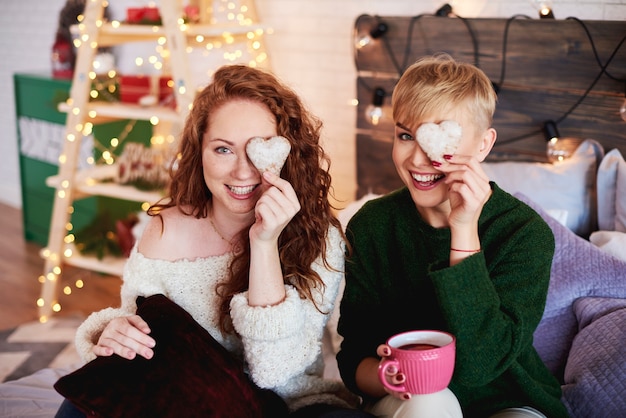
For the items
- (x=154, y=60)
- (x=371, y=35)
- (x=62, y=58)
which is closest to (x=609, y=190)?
(x=371, y=35)

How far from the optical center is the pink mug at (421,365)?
1.21m

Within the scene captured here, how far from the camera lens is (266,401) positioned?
1533mm

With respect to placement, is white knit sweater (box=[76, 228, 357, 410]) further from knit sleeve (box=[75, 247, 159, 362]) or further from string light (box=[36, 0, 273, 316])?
string light (box=[36, 0, 273, 316])

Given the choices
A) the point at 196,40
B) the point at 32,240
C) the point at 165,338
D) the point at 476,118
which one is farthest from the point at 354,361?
the point at 32,240

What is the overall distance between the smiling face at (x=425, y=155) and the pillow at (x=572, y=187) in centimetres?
84

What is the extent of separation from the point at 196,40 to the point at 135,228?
99cm

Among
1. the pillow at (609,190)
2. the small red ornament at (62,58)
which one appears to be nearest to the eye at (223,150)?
the pillow at (609,190)

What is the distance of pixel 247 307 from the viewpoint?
148cm

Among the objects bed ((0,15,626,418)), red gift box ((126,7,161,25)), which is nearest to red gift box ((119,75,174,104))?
red gift box ((126,7,161,25))

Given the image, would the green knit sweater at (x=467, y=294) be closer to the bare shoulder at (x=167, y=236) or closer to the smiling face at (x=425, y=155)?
the smiling face at (x=425, y=155)

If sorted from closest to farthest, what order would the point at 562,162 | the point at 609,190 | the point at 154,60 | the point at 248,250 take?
the point at 248,250, the point at 609,190, the point at 562,162, the point at 154,60

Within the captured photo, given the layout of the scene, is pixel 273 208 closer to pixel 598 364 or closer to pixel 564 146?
pixel 598 364

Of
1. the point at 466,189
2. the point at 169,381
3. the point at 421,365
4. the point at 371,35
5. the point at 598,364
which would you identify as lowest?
the point at 598,364

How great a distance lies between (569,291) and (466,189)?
29.3 inches
